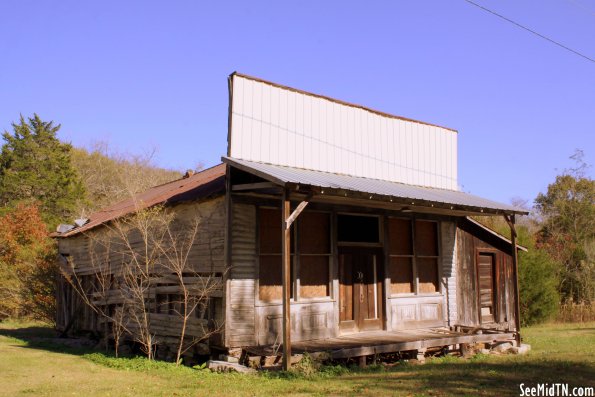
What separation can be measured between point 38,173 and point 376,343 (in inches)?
1248

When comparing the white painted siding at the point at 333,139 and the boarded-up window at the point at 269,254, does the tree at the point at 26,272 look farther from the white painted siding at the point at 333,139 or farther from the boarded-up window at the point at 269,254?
the white painted siding at the point at 333,139

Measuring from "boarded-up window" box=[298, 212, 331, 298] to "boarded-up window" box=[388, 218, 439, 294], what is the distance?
224cm

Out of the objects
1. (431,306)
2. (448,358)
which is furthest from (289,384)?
(431,306)

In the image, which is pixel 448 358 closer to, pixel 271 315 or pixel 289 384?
pixel 271 315

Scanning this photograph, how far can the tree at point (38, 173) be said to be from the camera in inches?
1369

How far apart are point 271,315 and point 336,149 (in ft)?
14.2

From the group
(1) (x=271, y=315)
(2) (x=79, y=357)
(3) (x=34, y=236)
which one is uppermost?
(3) (x=34, y=236)

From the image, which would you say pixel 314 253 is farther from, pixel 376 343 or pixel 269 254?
pixel 376 343

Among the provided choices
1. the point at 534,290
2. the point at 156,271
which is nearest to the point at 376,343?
the point at 156,271

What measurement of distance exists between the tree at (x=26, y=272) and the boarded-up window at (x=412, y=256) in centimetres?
1163

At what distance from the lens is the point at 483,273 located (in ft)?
56.0

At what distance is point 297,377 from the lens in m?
9.20

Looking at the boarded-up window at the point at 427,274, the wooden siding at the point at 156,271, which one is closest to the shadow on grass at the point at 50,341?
the wooden siding at the point at 156,271

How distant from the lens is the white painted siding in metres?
11.6
